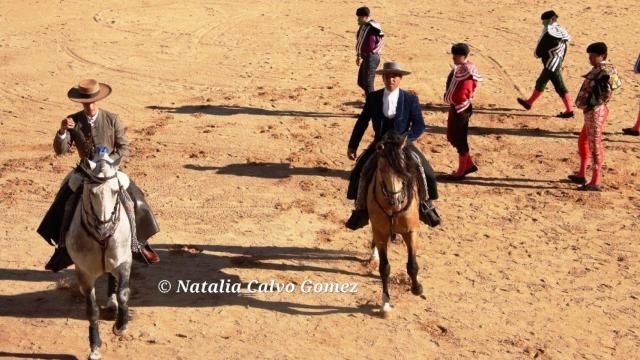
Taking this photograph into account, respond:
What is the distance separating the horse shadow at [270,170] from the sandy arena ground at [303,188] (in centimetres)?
5

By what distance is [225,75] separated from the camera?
17859mm

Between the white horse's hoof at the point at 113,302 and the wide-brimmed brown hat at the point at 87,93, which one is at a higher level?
the wide-brimmed brown hat at the point at 87,93

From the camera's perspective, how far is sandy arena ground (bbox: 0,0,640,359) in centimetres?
891

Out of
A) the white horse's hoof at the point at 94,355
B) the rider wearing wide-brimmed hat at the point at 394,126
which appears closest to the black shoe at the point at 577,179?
the rider wearing wide-brimmed hat at the point at 394,126

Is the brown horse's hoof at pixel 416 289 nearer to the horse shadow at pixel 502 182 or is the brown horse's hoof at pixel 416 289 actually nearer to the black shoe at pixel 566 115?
the horse shadow at pixel 502 182

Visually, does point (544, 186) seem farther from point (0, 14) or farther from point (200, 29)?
point (0, 14)

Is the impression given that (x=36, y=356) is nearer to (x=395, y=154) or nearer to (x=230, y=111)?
(x=395, y=154)

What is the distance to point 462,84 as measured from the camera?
12383mm

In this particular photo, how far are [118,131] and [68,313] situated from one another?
2.24 metres

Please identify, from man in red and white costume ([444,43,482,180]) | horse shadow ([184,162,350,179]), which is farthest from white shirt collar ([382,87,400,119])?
horse shadow ([184,162,350,179])

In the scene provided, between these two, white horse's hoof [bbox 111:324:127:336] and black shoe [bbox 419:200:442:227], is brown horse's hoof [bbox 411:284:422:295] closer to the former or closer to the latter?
black shoe [bbox 419:200:442:227]

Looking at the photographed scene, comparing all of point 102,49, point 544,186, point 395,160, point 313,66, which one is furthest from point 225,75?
point 395,160

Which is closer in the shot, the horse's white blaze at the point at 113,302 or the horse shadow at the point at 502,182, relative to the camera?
the horse's white blaze at the point at 113,302

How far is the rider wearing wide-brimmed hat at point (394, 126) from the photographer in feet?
30.3
